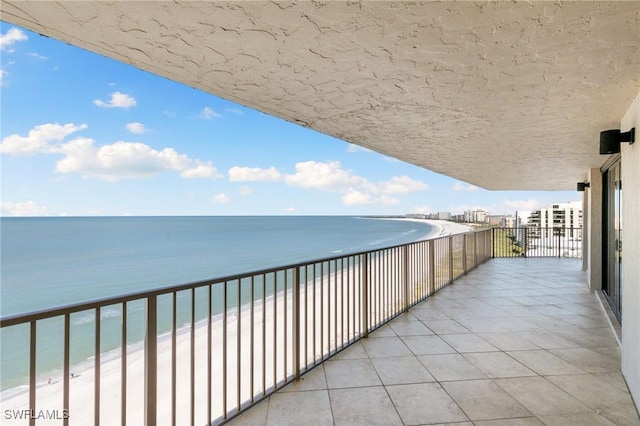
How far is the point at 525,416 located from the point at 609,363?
4.74 ft

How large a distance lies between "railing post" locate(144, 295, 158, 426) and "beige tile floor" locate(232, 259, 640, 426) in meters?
0.61

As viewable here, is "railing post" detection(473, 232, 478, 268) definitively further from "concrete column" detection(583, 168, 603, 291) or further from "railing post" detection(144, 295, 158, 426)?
"railing post" detection(144, 295, 158, 426)

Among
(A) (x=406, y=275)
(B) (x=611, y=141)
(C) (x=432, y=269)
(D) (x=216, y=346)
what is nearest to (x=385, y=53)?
(B) (x=611, y=141)

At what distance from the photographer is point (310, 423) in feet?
6.50

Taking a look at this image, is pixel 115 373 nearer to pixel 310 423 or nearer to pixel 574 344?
pixel 310 423

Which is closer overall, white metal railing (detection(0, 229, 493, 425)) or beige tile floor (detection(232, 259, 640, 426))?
white metal railing (detection(0, 229, 493, 425))

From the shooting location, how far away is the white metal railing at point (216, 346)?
1550mm

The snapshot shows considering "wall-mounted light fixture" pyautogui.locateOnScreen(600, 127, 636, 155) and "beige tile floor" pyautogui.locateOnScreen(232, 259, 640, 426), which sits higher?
"wall-mounted light fixture" pyautogui.locateOnScreen(600, 127, 636, 155)

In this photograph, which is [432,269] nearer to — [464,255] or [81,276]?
[464,255]

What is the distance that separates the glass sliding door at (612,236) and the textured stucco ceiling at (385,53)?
5.30ft

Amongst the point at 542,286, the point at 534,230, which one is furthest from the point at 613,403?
the point at 534,230

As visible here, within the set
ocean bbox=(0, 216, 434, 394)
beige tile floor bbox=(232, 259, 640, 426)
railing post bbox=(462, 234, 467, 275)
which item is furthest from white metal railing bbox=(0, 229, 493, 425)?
ocean bbox=(0, 216, 434, 394)

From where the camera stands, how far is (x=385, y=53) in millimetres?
1691

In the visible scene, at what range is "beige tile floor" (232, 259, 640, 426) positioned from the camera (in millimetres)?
2059
